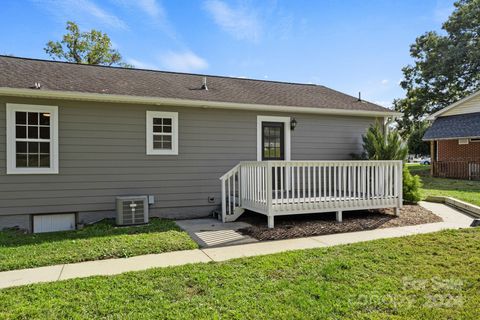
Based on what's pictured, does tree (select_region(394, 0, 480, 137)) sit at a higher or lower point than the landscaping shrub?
higher

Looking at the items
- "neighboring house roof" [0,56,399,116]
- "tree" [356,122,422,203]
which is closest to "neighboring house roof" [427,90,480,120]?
"neighboring house roof" [0,56,399,116]

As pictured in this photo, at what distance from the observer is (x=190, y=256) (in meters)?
4.65

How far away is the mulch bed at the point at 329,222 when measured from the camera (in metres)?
5.98

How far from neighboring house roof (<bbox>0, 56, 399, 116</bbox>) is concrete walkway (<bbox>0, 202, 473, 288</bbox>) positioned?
3659 mm

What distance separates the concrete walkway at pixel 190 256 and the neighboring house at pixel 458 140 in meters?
11.6

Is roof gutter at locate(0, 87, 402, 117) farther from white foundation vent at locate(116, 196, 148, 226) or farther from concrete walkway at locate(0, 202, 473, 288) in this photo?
concrete walkway at locate(0, 202, 473, 288)

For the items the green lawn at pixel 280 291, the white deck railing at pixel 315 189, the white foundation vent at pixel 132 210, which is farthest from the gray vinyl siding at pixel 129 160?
the green lawn at pixel 280 291

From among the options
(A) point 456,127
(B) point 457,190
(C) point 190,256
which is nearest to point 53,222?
(C) point 190,256

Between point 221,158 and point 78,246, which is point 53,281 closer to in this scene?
point 78,246

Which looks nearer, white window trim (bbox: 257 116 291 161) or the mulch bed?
the mulch bed

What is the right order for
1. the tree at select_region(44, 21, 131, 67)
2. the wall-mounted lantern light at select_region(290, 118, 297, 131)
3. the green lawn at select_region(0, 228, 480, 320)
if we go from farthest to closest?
1. the tree at select_region(44, 21, 131, 67)
2. the wall-mounted lantern light at select_region(290, 118, 297, 131)
3. the green lawn at select_region(0, 228, 480, 320)

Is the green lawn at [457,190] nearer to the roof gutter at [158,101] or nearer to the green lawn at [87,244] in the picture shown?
the roof gutter at [158,101]

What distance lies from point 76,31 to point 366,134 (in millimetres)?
20690

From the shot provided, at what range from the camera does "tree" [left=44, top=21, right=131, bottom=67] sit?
21.4 meters
